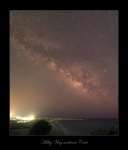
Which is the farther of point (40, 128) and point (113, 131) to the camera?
point (113, 131)

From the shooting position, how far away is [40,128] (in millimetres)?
3129

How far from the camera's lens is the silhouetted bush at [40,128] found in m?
3.10

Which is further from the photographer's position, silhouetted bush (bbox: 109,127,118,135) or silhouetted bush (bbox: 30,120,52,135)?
silhouetted bush (bbox: 109,127,118,135)

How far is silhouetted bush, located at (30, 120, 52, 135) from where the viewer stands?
10.2ft

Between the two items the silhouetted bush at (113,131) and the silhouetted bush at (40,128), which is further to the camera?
the silhouetted bush at (113,131)
